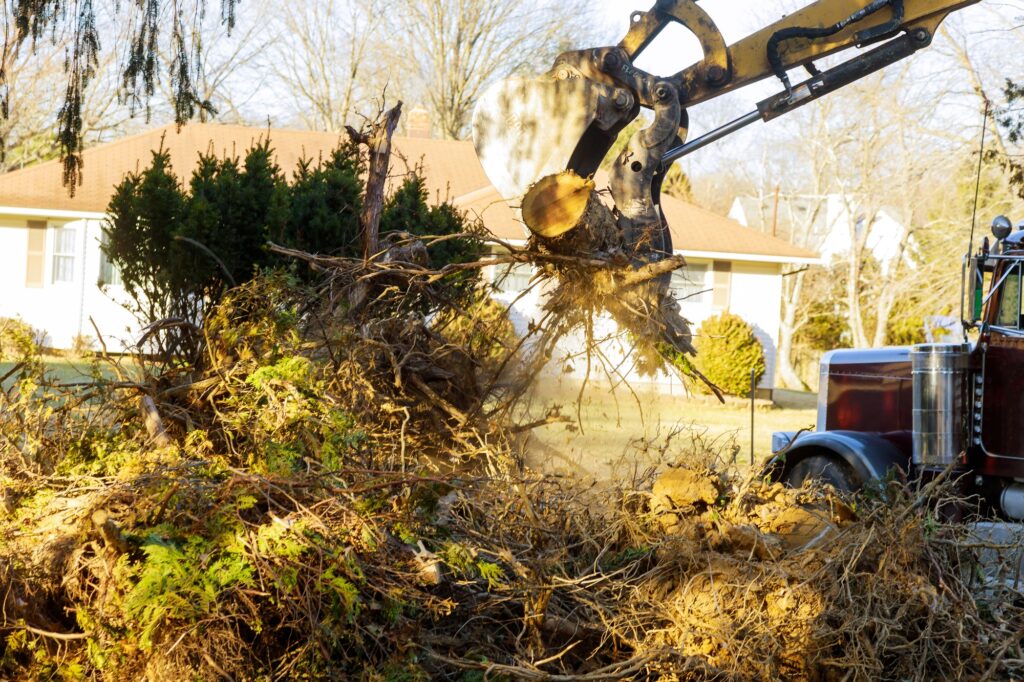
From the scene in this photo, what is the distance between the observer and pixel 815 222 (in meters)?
44.4

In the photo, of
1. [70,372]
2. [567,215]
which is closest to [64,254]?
[70,372]

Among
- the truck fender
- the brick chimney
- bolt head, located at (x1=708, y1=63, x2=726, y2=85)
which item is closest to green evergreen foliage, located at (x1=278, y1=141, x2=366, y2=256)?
bolt head, located at (x1=708, y1=63, x2=726, y2=85)

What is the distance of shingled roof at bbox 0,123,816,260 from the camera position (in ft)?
74.0

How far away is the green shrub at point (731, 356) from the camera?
22.9 m

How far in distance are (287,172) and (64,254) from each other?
17.2 ft

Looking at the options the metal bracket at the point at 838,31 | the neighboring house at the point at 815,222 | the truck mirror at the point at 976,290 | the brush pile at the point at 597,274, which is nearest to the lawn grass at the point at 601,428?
the brush pile at the point at 597,274

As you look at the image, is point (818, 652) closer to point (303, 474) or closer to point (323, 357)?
point (303, 474)

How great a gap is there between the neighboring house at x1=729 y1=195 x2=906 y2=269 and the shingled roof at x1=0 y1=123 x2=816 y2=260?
33.7ft

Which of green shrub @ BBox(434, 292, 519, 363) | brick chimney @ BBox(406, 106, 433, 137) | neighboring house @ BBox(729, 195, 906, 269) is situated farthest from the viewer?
neighboring house @ BBox(729, 195, 906, 269)

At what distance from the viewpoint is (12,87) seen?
579 centimetres

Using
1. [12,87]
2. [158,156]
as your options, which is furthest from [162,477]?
[158,156]

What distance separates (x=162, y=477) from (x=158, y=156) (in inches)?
241

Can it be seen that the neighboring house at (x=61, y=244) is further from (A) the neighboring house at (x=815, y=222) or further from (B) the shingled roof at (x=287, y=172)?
(A) the neighboring house at (x=815, y=222)

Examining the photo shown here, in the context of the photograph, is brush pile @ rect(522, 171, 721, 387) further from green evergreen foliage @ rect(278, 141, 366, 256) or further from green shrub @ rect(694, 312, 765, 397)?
green shrub @ rect(694, 312, 765, 397)
